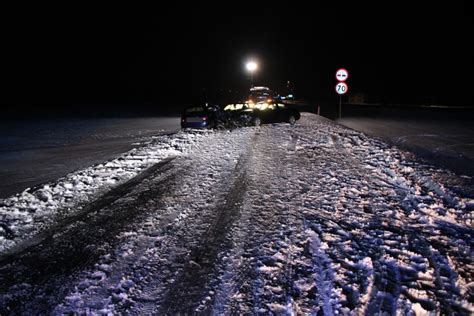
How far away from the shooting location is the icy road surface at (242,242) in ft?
10.4

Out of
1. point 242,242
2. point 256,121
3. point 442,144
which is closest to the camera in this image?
point 242,242

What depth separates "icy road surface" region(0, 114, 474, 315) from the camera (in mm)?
3182

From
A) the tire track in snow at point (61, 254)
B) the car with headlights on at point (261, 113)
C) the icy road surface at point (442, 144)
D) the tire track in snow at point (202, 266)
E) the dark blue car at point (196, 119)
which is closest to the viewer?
the tire track in snow at point (202, 266)

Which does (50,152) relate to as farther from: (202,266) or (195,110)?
(202,266)

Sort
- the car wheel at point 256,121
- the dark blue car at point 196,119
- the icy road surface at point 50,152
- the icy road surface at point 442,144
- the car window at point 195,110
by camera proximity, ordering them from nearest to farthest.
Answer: the icy road surface at point 50,152, the icy road surface at point 442,144, the dark blue car at point 196,119, the car window at point 195,110, the car wheel at point 256,121

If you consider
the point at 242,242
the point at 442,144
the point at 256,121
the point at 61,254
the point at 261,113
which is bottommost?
the point at 61,254

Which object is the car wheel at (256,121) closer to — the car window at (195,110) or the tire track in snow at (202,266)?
the car window at (195,110)

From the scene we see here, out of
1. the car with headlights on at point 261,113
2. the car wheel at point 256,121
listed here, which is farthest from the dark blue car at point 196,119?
the car wheel at point 256,121

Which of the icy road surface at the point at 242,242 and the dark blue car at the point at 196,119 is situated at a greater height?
the dark blue car at the point at 196,119

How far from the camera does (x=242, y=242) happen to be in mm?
4223

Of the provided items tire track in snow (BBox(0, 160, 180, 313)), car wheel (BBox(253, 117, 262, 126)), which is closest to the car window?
car wheel (BBox(253, 117, 262, 126))

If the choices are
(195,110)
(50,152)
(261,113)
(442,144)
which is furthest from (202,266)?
(261,113)

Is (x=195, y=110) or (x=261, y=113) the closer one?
(x=195, y=110)

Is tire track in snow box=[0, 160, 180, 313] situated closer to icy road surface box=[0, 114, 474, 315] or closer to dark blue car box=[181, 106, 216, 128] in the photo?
icy road surface box=[0, 114, 474, 315]
